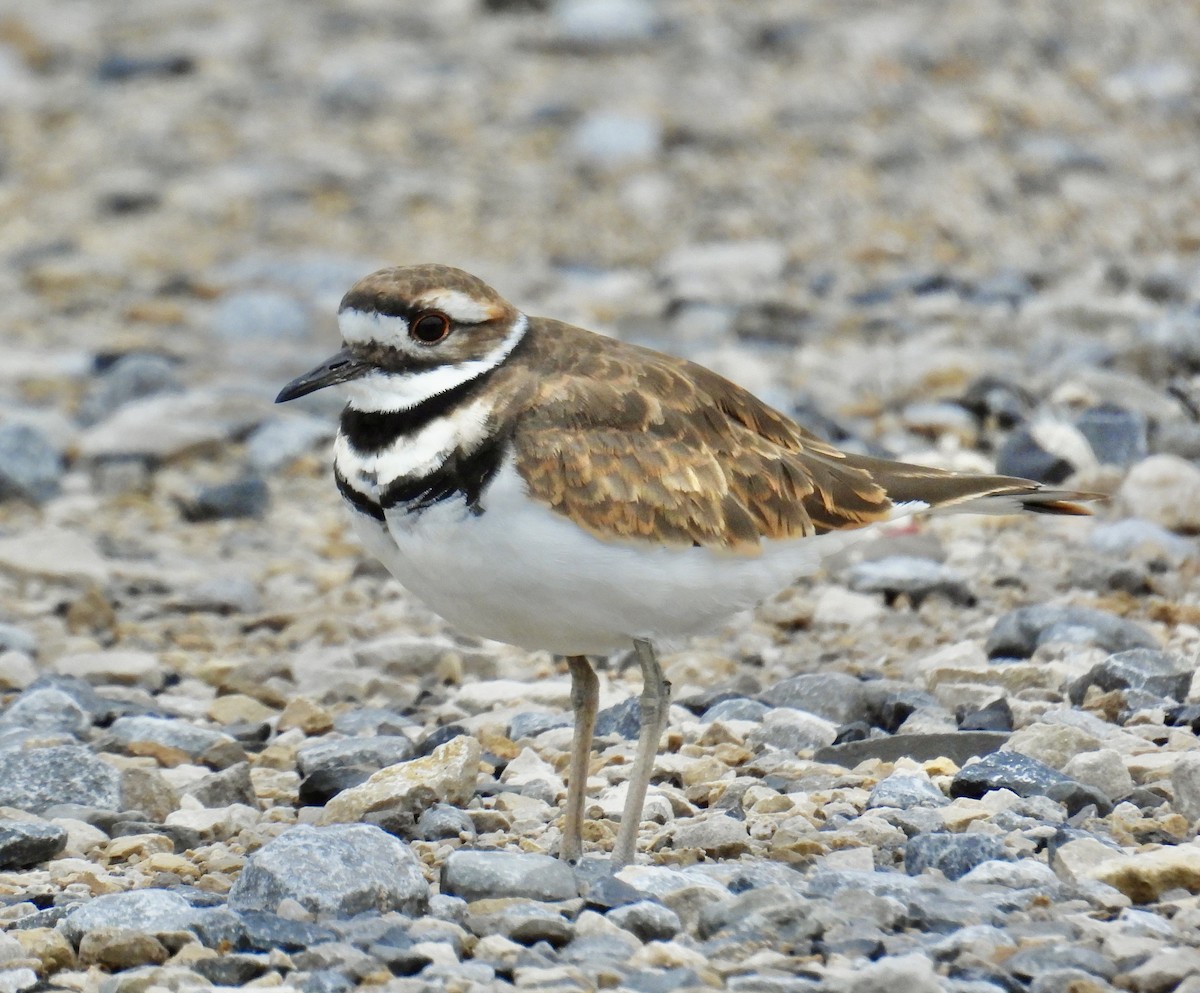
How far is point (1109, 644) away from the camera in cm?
619

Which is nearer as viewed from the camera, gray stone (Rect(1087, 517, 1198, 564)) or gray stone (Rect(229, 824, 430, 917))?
gray stone (Rect(229, 824, 430, 917))

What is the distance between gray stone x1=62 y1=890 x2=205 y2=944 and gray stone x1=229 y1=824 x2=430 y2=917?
0.12 meters

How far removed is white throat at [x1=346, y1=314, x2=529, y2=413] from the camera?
4.63m

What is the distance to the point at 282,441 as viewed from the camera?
9.05 meters

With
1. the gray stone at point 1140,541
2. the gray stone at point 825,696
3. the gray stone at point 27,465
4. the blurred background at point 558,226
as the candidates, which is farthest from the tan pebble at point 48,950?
the gray stone at point 27,465

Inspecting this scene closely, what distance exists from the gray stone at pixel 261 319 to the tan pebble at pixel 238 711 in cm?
501

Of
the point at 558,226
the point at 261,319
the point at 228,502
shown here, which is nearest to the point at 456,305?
the point at 228,502

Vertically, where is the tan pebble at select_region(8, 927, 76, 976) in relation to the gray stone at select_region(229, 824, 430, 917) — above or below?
below

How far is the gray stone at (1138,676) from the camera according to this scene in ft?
18.5

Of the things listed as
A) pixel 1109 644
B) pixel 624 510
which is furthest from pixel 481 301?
pixel 1109 644

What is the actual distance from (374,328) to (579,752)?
1.20 metres

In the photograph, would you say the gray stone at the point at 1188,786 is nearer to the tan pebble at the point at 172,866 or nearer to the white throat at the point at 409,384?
the white throat at the point at 409,384

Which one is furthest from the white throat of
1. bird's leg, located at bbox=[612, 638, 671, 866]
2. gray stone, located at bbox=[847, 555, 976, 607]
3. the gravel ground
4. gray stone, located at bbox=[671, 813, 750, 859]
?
gray stone, located at bbox=[847, 555, 976, 607]

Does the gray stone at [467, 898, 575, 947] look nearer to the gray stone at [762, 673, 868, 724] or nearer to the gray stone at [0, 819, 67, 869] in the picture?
the gray stone at [0, 819, 67, 869]
